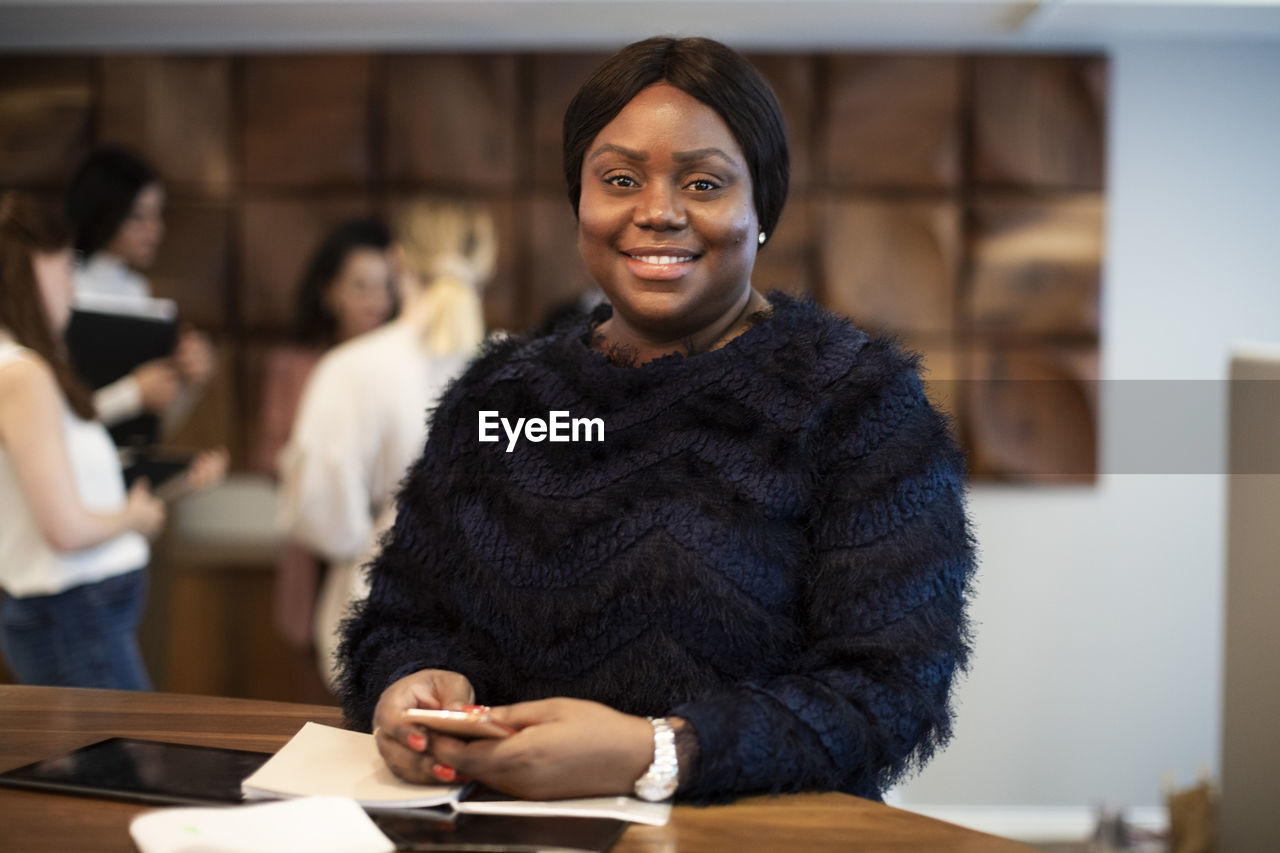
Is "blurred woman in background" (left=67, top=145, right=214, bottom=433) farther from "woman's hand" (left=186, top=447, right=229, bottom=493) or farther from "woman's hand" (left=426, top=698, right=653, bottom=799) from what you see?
"woman's hand" (left=426, top=698, right=653, bottom=799)

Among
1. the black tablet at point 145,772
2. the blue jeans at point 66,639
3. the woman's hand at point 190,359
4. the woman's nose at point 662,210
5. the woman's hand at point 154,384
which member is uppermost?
the woman's nose at point 662,210

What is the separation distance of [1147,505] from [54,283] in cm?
356

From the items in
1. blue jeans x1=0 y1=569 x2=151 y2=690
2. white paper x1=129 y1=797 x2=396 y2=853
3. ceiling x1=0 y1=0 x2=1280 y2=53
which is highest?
ceiling x1=0 y1=0 x2=1280 y2=53

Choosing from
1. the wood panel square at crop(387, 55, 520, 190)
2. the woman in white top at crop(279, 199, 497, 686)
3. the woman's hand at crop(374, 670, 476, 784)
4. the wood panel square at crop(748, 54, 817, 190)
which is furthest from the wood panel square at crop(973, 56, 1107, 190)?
the woman's hand at crop(374, 670, 476, 784)

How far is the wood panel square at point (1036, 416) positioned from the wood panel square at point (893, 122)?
2.36 feet

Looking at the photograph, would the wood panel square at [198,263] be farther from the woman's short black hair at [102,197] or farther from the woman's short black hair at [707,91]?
the woman's short black hair at [707,91]

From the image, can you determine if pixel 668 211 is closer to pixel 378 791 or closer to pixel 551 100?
pixel 378 791

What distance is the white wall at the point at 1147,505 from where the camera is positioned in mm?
4336

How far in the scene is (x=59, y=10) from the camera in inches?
159

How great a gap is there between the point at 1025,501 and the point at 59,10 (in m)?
3.69

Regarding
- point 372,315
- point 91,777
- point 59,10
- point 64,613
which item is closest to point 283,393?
point 372,315

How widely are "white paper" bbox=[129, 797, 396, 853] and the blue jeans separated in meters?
1.74

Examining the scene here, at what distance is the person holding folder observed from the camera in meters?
2.55

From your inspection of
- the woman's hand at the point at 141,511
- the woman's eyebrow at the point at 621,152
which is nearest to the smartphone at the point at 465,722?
the woman's eyebrow at the point at 621,152
